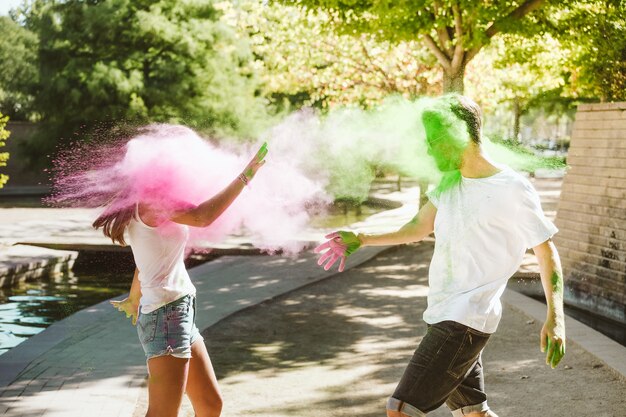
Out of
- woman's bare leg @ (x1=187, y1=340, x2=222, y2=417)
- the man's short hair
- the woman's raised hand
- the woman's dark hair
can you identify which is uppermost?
the man's short hair

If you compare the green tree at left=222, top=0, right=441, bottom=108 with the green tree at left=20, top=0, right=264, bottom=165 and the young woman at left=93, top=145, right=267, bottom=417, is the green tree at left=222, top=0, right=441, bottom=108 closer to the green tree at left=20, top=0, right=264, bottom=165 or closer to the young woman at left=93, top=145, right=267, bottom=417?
the green tree at left=20, top=0, right=264, bottom=165

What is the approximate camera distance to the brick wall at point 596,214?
8.53 m

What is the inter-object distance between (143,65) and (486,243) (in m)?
27.1

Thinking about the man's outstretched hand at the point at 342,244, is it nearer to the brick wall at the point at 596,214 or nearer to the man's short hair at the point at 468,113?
the man's short hair at the point at 468,113

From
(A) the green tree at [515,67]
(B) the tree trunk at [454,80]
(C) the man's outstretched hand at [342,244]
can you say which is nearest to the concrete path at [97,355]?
(C) the man's outstretched hand at [342,244]

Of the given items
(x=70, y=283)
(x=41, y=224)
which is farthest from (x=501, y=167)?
(x=41, y=224)

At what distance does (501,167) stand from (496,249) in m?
0.40

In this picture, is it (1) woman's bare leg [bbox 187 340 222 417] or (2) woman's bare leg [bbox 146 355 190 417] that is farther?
(1) woman's bare leg [bbox 187 340 222 417]

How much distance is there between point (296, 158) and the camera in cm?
507

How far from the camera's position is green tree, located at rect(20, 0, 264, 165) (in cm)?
2811

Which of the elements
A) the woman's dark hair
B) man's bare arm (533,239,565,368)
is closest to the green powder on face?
man's bare arm (533,239,565,368)

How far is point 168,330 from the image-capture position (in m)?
3.55

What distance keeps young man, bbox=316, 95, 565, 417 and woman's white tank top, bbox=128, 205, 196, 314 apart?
1132 millimetres

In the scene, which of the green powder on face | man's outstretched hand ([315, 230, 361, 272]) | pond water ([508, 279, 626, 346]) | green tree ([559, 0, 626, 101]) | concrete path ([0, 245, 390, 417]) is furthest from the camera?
green tree ([559, 0, 626, 101])
